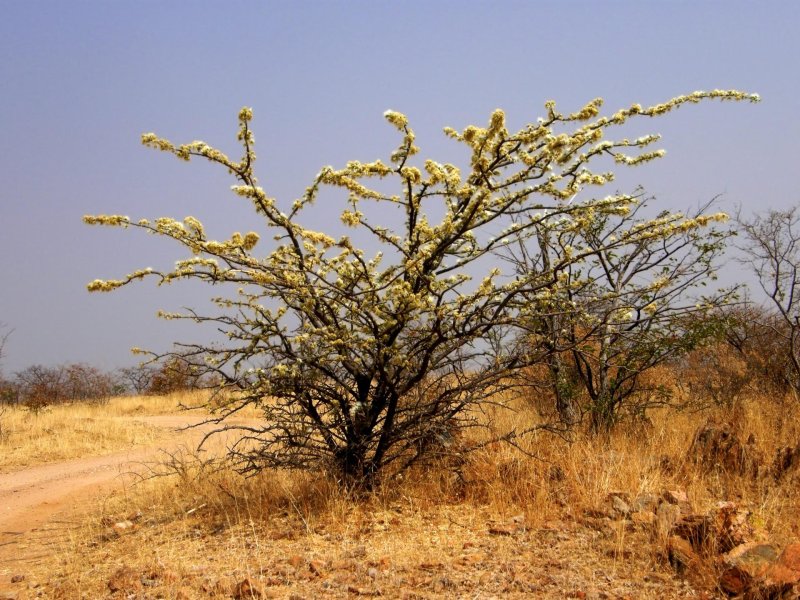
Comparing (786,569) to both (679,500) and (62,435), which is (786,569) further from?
(62,435)

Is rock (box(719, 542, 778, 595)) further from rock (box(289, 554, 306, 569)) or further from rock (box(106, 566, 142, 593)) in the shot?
rock (box(106, 566, 142, 593))

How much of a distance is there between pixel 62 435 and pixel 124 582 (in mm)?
10551

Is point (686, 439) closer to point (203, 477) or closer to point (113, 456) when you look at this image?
point (203, 477)

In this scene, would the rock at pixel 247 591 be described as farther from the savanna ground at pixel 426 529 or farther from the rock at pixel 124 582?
the rock at pixel 124 582

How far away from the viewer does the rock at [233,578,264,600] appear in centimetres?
427

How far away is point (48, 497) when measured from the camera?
913cm

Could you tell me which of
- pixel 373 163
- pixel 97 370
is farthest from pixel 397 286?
pixel 97 370

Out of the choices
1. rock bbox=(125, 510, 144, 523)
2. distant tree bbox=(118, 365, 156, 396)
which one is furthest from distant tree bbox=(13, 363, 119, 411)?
rock bbox=(125, 510, 144, 523)

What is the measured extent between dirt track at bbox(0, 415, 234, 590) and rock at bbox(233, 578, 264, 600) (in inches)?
94.0

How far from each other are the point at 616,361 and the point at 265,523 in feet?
18.1

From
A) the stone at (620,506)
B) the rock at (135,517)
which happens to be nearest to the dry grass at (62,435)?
the rock at (135,517)

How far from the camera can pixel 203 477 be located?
8.13m

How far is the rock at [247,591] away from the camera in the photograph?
4266mm

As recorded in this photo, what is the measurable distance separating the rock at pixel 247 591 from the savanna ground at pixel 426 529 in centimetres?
2
